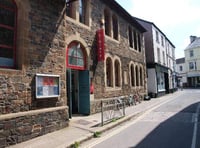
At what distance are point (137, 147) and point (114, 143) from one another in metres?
0.82

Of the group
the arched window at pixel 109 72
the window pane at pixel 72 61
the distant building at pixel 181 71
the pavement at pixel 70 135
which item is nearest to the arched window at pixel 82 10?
the window pane at pixel 72 61

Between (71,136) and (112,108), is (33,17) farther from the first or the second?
(112,108)

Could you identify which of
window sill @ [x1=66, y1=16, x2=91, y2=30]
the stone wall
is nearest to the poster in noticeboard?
the stone wall

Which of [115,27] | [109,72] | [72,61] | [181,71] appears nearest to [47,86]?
[72,61]

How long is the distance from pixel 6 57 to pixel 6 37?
2.18ft

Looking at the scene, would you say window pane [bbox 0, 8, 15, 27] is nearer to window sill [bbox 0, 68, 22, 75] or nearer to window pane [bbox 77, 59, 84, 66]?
window sill [bbox 0, 68, 22, 75]

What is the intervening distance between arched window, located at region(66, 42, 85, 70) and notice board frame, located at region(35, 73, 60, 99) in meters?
2.24

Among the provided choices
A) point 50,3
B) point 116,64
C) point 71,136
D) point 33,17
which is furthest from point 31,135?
point 116,64

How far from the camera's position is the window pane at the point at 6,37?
256 inches

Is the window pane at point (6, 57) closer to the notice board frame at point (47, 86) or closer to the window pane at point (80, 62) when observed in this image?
the notice board frame at point (47, 86)

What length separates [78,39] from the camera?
10688mm

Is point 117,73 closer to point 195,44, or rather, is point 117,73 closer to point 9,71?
point 9,71

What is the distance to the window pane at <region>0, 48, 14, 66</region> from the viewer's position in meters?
6.47

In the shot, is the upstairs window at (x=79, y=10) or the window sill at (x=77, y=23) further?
the upstairs window at (x=79, y=10)
